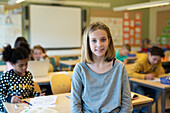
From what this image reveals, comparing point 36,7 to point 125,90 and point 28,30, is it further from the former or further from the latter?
point 125,90

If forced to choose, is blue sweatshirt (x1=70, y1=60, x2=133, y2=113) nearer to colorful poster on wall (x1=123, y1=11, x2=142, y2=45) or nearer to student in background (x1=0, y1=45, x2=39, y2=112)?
student in background (x1=0, y1=45, x2=39, y2=112)

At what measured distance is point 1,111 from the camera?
2254mm

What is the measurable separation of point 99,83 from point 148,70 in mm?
2150

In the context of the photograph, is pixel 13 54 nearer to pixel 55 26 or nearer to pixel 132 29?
pixel 55 26

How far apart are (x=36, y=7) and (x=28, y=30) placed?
75 cm

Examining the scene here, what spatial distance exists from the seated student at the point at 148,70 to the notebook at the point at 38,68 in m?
1.46

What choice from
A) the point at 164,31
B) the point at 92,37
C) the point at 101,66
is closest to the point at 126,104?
the point at 101,66

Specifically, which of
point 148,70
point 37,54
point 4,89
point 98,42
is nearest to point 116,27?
point 37,54

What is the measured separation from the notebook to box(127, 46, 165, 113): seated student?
4.79ft

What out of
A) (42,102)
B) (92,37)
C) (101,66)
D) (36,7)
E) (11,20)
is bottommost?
(42,102)

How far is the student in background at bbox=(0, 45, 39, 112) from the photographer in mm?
2204

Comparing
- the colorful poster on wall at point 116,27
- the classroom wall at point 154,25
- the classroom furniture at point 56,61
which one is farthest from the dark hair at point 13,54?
the classroom wall at point 154,25

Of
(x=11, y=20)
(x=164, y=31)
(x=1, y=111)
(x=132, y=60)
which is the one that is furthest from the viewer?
(x=164, y=31)

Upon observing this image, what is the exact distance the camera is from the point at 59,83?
111 inches
